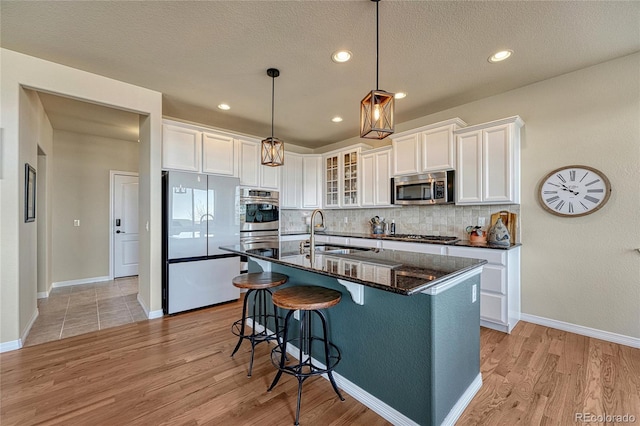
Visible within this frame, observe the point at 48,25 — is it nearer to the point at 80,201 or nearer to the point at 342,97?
the point at 342,97

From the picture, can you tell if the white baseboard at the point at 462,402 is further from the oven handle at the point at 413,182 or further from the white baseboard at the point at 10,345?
the white baseboard at the point at 10,345

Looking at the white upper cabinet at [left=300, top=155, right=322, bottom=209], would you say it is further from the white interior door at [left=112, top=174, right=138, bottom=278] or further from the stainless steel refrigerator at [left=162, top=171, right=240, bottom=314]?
the white interior door at [left=112, top=174, right=138, bottom=278]

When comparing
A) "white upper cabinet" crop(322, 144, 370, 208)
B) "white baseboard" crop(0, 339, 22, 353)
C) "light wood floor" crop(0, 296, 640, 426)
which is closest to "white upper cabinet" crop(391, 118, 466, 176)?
"white upper cabinet" crop(322, 144, 370, 208)

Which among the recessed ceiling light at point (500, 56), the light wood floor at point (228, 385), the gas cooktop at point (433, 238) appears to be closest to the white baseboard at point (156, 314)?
the light wood floor at point (228, 385)

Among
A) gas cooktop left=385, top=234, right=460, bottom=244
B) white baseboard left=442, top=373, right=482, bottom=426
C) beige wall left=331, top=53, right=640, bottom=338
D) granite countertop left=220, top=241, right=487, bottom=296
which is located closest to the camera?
granite countertop left=220, top=241, right=487, bottom=296

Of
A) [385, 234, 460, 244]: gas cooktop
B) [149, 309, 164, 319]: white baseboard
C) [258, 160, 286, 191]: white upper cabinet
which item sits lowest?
[149, 309, 164, 319]: white baseboard

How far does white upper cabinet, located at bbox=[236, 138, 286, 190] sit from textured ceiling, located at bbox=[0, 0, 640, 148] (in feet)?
3.04

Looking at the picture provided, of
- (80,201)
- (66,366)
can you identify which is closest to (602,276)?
(66,366)

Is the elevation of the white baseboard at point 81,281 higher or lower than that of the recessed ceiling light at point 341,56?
lower

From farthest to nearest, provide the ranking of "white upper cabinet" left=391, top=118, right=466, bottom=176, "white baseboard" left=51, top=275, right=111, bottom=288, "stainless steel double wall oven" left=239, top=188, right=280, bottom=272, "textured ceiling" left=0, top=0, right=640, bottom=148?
"white baseboard" left=51, top=275, right=111, bottom=288, "stainless steel double wall oven" left=239, top=188, right=280, bottom=272, "white upper cabinet" left=391, top=118, right=466, bottom=176, "textured ceiling" left=0, top=0, right=640, bottom=148

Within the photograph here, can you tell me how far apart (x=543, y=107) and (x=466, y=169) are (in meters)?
1.00

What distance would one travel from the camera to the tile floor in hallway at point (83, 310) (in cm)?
293

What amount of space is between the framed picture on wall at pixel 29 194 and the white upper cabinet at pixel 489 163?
483 cm

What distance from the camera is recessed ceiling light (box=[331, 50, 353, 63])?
2481 millimetres
